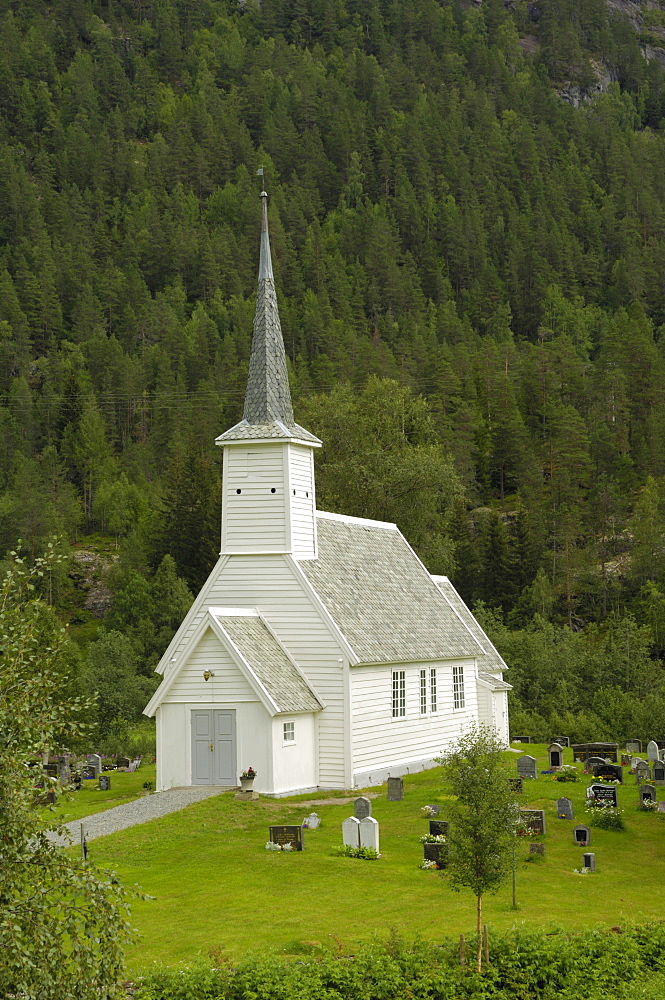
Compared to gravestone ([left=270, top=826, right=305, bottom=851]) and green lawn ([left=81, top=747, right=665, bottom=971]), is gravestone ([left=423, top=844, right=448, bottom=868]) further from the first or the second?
gravestone ([left=270, top=826, right=305, bottom=851])

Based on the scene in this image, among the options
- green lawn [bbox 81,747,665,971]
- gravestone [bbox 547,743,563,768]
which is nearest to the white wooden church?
green lawn [bbox 81,747,665,971]

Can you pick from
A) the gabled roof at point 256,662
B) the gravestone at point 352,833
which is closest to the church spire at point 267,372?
the gabled roof at point 256,662

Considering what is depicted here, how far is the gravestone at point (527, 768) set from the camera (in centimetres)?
3397

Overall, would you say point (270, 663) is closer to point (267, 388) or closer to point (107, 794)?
point (107, 794)

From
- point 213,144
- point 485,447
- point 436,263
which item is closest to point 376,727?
point 485,447

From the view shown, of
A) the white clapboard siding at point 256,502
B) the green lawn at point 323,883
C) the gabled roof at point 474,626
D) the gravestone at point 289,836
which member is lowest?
the green lawn at point 323,883

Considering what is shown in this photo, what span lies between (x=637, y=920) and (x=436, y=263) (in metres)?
115

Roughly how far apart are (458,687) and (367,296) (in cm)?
8756

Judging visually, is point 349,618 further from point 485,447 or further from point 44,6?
point 44,6

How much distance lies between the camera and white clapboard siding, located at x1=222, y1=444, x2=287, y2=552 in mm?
33219

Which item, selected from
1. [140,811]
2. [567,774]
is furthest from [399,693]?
[140,811]

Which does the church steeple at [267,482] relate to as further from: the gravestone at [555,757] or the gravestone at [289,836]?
the gravestone at [289,836]

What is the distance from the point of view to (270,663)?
3103 cm

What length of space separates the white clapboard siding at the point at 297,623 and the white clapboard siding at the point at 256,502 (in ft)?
1.48
